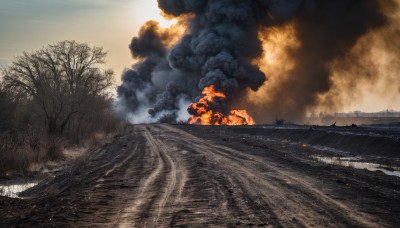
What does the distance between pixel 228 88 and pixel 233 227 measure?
51.0m

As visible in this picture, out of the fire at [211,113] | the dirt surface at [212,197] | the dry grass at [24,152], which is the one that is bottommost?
the dirt surface at [212,197]

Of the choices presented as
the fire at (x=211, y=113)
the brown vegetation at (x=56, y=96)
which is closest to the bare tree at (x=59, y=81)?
the brown vegetation at (x=56, y=96)

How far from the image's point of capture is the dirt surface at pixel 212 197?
837 centimetres

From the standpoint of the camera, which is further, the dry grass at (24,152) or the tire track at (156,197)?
the dry grass at (24,152)

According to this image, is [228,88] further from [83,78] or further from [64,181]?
[64,181]

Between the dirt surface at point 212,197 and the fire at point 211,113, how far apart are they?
4044cm

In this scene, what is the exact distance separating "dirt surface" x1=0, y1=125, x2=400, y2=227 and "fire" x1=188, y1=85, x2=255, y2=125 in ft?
133

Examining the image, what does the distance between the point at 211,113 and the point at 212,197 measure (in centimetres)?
4990

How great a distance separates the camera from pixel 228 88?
191 ft

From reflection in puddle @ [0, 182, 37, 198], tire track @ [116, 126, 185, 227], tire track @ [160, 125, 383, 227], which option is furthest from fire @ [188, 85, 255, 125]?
reflection in puddle @ [0, 182, 37, 198]

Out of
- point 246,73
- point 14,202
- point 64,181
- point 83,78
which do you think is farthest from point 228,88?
point 14,202

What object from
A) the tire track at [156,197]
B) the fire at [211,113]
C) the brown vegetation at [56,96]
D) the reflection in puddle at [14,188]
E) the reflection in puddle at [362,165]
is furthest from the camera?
the fire at [211,113]

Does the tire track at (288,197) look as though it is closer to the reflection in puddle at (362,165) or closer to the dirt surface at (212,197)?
the dirt surface at (212,197)

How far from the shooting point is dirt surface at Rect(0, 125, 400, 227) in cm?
837
